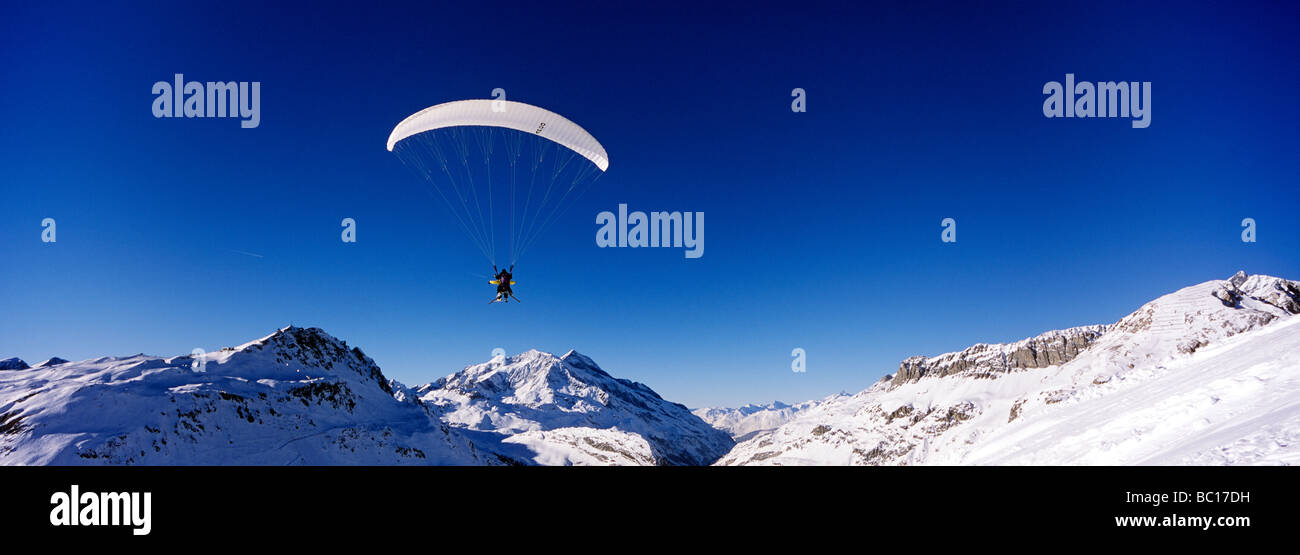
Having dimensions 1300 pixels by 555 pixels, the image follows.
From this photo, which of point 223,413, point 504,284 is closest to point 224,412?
point 223,413

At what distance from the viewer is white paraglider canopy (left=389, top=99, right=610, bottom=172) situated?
27.9m

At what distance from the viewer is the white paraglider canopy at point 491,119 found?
27.9 meters

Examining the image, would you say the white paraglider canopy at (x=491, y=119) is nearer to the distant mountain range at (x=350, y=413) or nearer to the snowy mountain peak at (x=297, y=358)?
the distant mountain range at (x=350, y=413)

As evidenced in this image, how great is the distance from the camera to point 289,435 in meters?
69.1
